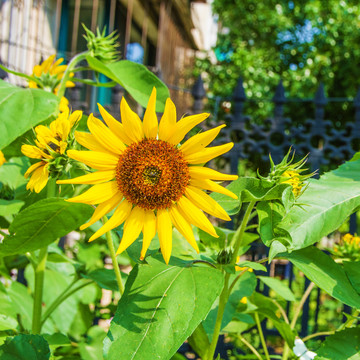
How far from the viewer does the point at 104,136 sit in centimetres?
73

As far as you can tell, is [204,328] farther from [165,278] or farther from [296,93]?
[296,93]

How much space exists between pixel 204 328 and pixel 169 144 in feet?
1.24

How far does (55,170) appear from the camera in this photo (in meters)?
0.79

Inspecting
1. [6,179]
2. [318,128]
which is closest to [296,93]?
[318,128]

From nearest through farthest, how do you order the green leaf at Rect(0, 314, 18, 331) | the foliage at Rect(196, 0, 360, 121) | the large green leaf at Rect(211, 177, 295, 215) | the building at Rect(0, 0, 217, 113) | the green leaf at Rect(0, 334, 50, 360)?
the large green leaf at Rect(211, 177, 295, 215), the green leaf at Rect(0, 334, 50, 360), the green leaf at Rect(0, 314, 18, 331), the building at Rect(0, 0, 217, 113), the foliage at Rect(196, 0, 360, 121)

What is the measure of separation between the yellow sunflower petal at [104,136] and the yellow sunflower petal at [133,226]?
10cm

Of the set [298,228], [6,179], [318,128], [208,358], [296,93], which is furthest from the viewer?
[296,93]

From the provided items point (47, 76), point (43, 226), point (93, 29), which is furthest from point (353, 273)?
point (93, 29)

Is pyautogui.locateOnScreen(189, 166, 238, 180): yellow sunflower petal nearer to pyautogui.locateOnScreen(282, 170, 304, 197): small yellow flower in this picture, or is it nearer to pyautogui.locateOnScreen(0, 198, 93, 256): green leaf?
pyautogui.locateOnScreen(282, 170, 304, 197): small yellow flower

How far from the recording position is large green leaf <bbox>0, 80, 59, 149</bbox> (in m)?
0.80

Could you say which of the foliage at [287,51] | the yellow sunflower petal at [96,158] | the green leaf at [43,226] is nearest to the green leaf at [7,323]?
the green leaf at [43,226]

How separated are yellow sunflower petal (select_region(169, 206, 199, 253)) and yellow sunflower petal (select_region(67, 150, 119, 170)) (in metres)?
0.12

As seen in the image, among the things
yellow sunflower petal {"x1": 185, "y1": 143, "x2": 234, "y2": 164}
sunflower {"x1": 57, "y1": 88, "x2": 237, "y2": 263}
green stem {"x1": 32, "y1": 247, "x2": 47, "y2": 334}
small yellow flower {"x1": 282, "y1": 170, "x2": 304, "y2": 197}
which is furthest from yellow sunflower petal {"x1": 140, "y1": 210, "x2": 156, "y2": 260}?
green stem {"x1": 32, "y1": 247, "x2": 47, "y2": 334}

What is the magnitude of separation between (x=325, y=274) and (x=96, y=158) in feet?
1.36
